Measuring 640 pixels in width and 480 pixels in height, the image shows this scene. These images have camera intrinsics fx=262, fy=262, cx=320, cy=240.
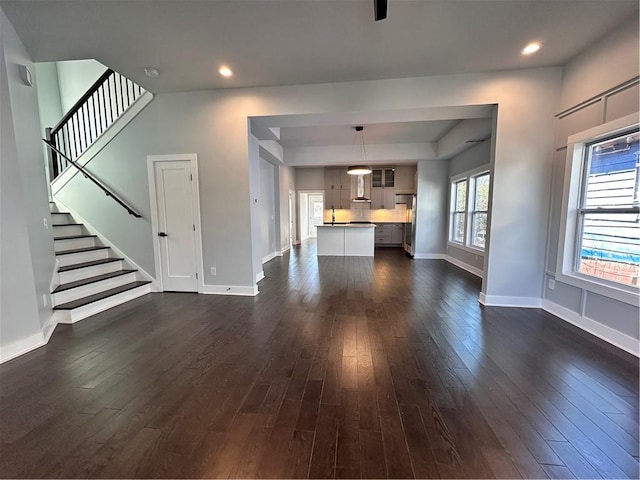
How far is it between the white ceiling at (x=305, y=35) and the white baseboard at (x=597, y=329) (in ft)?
9.36

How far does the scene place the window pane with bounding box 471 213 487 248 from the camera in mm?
5445

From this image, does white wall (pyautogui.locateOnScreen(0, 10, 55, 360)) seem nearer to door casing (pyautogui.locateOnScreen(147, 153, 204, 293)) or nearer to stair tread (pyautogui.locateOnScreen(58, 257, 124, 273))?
stair tread (pyautogui.locateOnScreen(58, 257, 124, 273))

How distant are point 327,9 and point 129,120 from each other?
346cm

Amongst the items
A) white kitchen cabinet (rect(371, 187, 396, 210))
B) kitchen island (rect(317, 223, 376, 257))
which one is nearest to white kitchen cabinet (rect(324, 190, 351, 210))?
white kitchen cabinet (rect(371, 187, 396, 210))

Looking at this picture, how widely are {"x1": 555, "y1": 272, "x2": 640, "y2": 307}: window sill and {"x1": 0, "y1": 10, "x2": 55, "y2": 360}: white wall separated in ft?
18.1

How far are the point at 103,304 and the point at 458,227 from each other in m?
7.24

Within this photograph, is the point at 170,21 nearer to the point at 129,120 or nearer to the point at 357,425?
the point at 129,120

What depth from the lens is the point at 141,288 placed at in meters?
4.09

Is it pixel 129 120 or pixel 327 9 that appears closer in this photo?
pixel 327 9

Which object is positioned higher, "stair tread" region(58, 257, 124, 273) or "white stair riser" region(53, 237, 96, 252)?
"white stair riser" region(53, 237, 96, 252)

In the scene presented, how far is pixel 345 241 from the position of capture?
7.36 meters

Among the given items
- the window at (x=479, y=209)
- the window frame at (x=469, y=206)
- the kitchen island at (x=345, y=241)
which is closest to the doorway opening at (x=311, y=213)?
the kitchen island at (x=345, y=241)

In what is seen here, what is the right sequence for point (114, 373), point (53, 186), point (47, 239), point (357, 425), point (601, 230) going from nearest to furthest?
point (357, 425), point (114, 373), point (601, 230), point (47, 239), point (53, 186)

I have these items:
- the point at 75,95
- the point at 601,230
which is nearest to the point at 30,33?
the point at 75,95
